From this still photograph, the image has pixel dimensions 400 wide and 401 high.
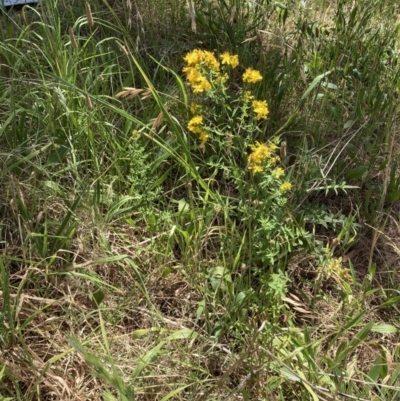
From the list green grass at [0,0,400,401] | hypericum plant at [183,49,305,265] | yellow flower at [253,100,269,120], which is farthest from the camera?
yellow flower at [253,100,269,120]

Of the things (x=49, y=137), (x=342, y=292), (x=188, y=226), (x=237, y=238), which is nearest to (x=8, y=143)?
(x=49, y=137)

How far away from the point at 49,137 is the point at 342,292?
0.96 meters

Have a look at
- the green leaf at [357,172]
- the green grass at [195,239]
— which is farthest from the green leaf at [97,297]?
the green leaf at [357,172]

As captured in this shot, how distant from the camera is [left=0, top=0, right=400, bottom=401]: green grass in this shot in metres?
1.39

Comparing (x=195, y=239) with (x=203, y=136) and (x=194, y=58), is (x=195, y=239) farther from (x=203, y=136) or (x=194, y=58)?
(x=194, y=58)

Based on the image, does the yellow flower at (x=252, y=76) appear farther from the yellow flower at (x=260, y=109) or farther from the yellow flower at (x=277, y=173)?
the yellow flower at (x=277, y=173)

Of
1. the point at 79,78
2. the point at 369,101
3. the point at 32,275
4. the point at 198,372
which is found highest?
the point at 79,78

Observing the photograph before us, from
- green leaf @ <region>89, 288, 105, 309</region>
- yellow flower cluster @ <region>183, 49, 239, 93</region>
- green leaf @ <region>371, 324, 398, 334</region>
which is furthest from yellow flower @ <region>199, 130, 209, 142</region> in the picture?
green leaf @ <region>371, 324, 398, 334</region>

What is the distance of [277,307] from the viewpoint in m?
1.47

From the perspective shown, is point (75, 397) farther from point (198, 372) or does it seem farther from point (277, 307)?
point (277, 307)

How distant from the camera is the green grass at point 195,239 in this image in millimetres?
1390

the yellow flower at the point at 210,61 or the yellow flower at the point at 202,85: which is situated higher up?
the yellow flower at the point at 210,61

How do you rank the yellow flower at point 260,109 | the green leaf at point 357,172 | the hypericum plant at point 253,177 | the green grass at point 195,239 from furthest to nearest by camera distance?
1. the green leaf at point 357,172
2. the yellow flower at point 260,109
3. the hypericum plant at point 253,177
4. the green grass at point 195,239

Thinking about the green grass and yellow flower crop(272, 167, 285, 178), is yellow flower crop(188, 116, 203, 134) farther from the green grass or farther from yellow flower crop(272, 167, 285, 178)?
yellow flower crop(272, 167, 285, 178)
